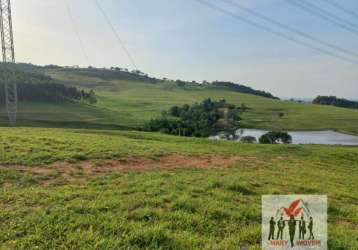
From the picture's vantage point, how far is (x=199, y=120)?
3573 inches

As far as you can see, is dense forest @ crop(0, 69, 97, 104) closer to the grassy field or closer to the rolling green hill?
the rolling green hill

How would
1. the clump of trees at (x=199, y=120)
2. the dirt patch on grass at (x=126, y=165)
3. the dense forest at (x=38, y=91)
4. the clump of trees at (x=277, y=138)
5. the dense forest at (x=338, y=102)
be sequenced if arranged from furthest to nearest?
the dense forest at (x=338, y=102) < the dense forest at (x=38, y=91) < the clump of trees at (x=199, y=120) < the clump of trees at (x=277, y=138) < the dirt patch on grass at (x=126, y=165)

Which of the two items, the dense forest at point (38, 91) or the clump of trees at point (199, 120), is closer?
the clump of trees at point (199, 120)

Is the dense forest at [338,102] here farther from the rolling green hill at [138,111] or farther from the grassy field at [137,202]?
A: the grassy field at [137,202]

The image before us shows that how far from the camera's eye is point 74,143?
16969 millimetres

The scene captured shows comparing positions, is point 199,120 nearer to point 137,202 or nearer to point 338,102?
point 137,202

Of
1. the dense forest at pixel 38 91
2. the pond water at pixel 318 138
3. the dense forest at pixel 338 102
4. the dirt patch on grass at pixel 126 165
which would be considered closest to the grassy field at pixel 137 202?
the dirt patch on grass at pixel 126 165

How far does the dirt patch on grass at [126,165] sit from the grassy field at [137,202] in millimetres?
39

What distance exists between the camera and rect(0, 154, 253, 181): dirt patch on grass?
11.2 meters

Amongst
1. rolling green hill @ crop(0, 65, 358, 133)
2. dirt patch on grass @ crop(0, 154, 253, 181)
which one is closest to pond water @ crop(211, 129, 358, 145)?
rolling green hill @ crop(0, 65, 358, 133)

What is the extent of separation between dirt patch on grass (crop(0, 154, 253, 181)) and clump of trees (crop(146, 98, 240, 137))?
49.0m
